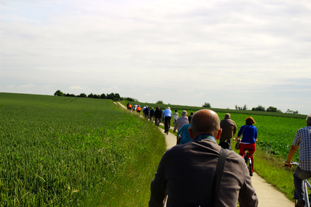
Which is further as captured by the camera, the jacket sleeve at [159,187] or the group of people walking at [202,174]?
the jacket sleeve at [159,187]

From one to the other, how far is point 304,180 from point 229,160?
3.69 m

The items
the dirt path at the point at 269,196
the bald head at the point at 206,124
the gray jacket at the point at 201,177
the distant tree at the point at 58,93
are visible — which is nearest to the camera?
the gray jacket at the point at 201,177

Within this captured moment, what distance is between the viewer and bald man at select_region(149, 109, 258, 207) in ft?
7.35

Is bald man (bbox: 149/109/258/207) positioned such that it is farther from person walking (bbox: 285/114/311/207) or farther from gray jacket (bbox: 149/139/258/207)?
person walking (bbox: 285/114/311/207)

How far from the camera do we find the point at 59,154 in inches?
262

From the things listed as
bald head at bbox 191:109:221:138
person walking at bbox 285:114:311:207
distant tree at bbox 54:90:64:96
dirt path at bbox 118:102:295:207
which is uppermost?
distant tree at bbox 54:90:64:96

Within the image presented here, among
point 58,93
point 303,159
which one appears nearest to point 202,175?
point 303,159

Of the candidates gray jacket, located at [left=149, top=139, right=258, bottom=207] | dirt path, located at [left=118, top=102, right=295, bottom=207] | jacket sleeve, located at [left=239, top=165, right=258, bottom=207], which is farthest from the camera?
dirt path, located at [left=118, top=102, right=295, bottom=207]

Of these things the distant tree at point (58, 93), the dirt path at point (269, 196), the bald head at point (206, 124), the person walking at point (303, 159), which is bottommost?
the dirt path at point (269, 196)

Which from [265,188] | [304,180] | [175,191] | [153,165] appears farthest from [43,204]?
[265,188]

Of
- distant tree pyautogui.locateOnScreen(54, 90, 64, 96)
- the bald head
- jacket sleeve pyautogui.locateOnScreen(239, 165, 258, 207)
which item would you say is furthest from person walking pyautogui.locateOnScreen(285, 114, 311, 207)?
distant tree pyautogui.locateOnScreen(54, 90, 64, 96)

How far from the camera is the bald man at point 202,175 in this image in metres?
2.24

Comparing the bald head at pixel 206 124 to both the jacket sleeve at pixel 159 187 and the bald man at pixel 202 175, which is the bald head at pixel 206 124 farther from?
the jacket sleeve at pixel 159 187

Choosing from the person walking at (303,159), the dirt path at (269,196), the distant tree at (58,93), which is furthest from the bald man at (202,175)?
the distant tree at (58,93)
